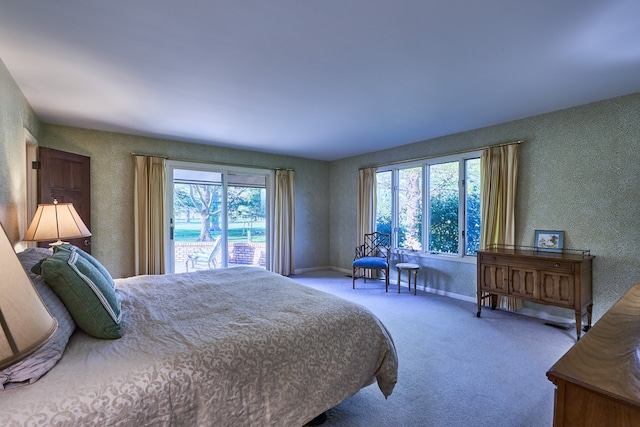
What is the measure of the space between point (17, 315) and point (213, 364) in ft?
3.47

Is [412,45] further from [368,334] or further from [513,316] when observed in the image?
[513,316]

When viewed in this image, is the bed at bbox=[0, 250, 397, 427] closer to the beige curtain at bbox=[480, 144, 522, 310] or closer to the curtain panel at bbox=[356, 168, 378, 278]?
the beige curtain at bbox=[480, 144, 522, 310]

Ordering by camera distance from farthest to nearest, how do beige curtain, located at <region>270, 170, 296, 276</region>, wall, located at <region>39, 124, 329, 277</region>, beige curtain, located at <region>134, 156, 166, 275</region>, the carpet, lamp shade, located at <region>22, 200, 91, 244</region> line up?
1. beige curtain, located at <region>270, 170, 296, 276</region>
2. beige curtain, located at <region>134, 156, 166, 275</region>
3. wall, located at <region>39, 124, 329, 277</region>
4. lamp shade, located at <region>22, 200, 91, 244</region>
5. the carpet

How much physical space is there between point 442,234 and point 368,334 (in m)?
3.25

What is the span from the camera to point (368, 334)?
6.31ft

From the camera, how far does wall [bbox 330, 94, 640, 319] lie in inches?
121

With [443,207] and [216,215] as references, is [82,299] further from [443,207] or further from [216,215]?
[443,207]

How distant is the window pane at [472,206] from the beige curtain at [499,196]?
0.17 metres

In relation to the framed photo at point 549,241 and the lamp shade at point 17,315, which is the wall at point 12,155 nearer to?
the lamp shade at point 17,315

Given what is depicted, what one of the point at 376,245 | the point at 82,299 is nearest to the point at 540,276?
the point at 376,245

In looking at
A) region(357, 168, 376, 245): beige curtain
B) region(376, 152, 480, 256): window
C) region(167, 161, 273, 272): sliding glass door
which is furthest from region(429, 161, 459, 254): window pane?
region(167, 161, 273, 272): sliding glass door

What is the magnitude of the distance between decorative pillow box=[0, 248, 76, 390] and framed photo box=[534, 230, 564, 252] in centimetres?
445

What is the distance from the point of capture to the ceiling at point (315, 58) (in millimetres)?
1751

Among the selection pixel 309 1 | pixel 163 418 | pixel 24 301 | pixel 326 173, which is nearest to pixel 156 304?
pixel 163 418
